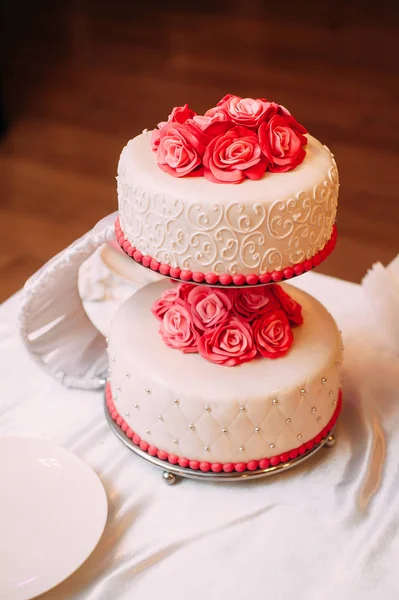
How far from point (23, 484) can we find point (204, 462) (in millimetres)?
468

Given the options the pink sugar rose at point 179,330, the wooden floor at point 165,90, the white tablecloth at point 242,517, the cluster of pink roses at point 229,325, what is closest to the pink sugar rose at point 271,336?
the cluster of pink roses at point 229,325

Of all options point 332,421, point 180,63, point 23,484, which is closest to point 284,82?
point 180,63

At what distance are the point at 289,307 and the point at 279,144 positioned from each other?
18.8 inches

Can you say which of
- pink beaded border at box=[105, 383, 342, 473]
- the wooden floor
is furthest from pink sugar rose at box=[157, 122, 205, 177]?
the wooden floor

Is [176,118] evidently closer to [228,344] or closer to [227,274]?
[227,274]

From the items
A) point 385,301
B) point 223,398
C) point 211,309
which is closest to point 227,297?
point 211,309

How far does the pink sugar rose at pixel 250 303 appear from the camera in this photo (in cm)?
197

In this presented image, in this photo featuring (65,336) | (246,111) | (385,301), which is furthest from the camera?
(385,301)

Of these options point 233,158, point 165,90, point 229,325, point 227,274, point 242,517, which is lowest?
point 165,90

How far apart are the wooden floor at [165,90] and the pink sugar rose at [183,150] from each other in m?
1.64

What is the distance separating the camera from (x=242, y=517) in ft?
6.44

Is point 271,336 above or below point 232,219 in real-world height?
below

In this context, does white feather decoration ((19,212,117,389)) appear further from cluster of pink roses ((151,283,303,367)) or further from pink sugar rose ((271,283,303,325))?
pink sugar rose ((271,283,303,325))

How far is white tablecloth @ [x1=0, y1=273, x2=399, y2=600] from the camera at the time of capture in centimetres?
179
